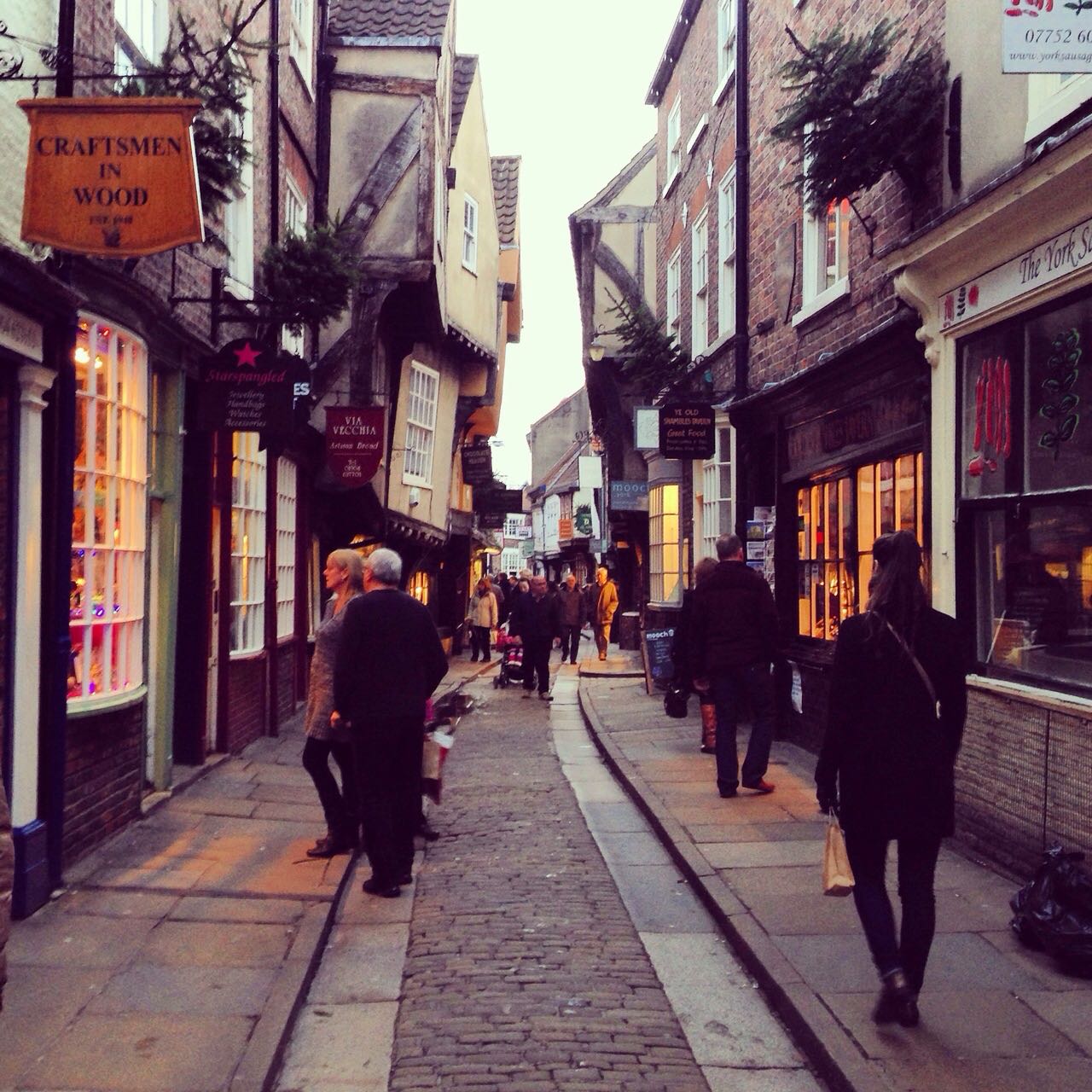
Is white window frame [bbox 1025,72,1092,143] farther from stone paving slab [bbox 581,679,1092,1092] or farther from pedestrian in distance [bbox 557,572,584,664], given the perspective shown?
pedestrian in distance [bbox 557,572,584,664]

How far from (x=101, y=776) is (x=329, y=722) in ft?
4.55

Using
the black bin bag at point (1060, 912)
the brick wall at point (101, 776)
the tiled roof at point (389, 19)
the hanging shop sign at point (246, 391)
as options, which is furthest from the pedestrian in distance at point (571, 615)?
the black bin bag at point (1060, 912)

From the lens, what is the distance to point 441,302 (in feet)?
A: 62.4

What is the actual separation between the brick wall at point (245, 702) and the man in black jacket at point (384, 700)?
4.54m

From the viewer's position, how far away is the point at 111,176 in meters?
6.30

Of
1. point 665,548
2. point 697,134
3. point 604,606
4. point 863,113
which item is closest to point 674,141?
point 697,134

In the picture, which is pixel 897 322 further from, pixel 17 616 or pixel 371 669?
pixel 17 616

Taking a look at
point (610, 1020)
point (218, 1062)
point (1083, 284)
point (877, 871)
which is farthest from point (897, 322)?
point (218, 1062)

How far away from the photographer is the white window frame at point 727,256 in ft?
49.9

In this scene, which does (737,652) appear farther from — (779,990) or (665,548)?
(665,548)

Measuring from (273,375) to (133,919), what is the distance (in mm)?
4964

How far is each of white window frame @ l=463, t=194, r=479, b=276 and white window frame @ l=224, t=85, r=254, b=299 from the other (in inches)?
392

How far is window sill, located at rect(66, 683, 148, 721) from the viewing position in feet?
23.9

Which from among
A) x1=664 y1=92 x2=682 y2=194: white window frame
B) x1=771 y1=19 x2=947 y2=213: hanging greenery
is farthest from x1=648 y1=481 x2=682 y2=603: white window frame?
x1=771 y1=19 x2=947 y2=213: hanging greenery
